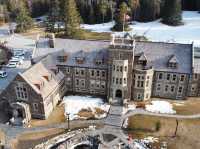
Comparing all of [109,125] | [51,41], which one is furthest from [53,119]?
[51,41]

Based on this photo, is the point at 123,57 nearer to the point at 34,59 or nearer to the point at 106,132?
the point at 106,132

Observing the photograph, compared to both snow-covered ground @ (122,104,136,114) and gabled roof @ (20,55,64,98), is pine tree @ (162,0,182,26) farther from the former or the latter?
gabled roof @ (20,55,64,98)

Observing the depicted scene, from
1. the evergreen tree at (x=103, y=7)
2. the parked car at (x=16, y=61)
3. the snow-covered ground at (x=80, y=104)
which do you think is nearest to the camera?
the snow-covered ground at (x=80, y=104)

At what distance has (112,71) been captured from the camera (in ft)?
217

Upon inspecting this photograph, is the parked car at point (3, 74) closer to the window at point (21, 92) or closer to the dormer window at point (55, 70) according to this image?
the dormer window at point (55, 70)

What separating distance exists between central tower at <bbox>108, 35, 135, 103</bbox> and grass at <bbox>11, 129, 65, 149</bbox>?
1578 cm

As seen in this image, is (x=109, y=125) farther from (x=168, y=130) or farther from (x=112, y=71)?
(x=112, y=71)

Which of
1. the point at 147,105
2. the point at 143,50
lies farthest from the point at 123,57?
the point at 147,105

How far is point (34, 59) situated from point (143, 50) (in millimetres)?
25604

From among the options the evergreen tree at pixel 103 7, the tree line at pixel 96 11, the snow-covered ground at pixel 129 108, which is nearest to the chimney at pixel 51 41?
the snow-covered ground at pixel 129 108

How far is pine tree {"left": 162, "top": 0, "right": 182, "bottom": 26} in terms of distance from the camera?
112 m

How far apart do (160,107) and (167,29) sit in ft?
171

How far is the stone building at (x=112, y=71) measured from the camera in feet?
209

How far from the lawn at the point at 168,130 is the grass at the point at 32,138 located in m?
14.3
